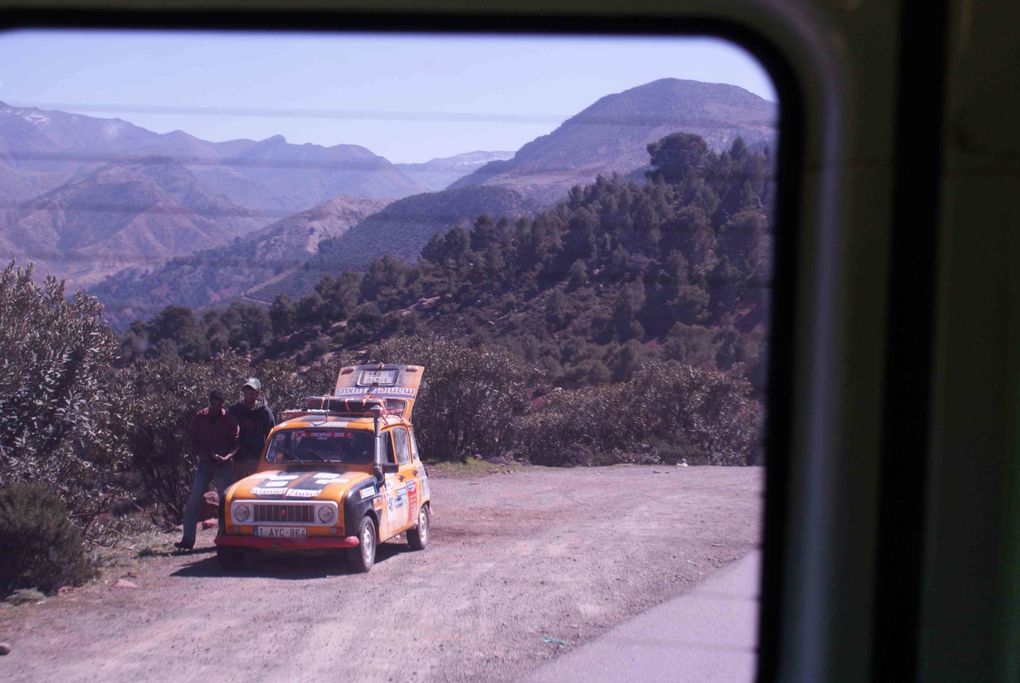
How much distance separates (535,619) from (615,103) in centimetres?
1289

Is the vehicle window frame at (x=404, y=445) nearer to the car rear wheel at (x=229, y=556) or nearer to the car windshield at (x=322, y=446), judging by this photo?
the car windshield at (x=322, y=446)

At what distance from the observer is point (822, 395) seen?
4203mm

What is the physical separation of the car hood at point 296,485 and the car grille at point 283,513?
0.07 meters

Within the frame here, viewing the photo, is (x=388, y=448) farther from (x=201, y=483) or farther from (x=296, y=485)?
(x=201, y=483)

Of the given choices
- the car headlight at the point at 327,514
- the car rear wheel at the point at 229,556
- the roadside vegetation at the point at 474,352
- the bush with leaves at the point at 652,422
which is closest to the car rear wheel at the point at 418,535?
the car headlight at the point at 327,514

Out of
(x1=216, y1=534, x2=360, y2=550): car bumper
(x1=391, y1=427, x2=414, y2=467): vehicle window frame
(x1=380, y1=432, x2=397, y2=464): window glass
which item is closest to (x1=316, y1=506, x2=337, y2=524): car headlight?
(x1=216, y1=534, x2=360, y2=550): car bumper

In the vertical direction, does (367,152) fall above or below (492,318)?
above

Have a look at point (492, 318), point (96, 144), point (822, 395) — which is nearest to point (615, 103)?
point (492, 318)

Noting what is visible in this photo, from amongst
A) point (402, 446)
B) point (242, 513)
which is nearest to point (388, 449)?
point (402, 446)

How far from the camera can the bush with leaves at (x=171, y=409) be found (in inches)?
599

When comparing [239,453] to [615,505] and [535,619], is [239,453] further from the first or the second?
[615,505]

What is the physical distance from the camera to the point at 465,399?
72.5ft

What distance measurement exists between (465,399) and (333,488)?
1238 centimetres

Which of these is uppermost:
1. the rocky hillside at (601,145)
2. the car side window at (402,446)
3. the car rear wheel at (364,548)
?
the rocky hillside at (601,145)
